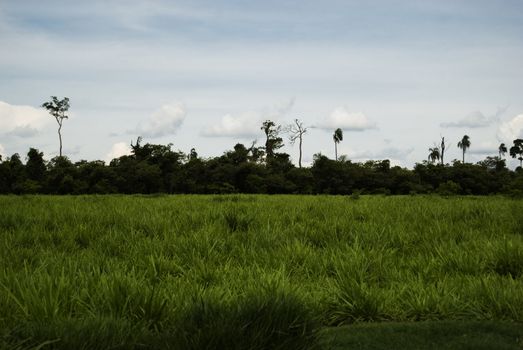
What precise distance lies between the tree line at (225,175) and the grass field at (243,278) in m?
37.9

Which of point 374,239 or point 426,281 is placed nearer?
point 426,281

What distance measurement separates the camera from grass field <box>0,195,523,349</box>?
9.27 feet

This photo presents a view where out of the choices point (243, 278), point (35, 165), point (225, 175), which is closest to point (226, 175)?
point (225, 175)

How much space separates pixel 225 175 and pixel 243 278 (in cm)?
5395

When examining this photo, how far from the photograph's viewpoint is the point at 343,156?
7650cm

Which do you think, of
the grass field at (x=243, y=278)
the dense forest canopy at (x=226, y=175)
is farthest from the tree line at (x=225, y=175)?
the grass field at (x=243, y=278)

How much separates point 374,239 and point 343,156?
70.6 metres

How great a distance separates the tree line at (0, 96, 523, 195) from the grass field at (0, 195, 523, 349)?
37.9m

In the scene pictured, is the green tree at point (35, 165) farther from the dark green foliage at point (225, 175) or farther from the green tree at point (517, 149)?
the green tree at point (517, 149)

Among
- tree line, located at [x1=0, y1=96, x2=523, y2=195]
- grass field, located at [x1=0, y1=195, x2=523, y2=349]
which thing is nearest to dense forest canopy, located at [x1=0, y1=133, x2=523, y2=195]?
tree line, located at [x1=0, y1=96, x2=523, y2=195]

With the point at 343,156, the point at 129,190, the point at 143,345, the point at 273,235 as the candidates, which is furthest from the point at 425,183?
the point at 143,345

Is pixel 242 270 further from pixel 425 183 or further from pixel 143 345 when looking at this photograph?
pixel 425 183

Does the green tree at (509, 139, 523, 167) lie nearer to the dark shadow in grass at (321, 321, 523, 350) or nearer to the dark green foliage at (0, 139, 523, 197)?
the dark green foliage at (0, 139, 523, 197)

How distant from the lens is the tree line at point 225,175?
5228 centimetres
